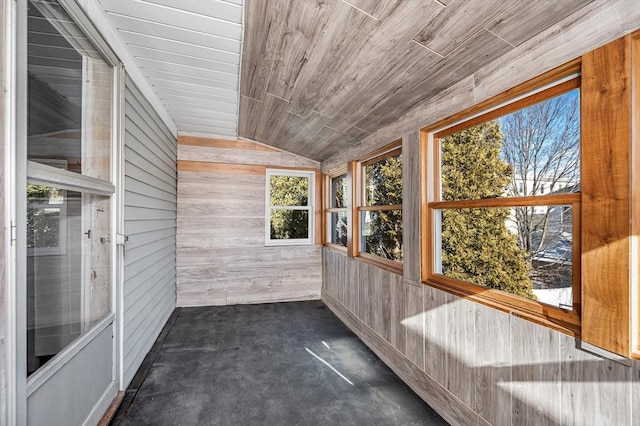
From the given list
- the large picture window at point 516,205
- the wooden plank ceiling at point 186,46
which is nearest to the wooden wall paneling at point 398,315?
the large picture window at point 516,205

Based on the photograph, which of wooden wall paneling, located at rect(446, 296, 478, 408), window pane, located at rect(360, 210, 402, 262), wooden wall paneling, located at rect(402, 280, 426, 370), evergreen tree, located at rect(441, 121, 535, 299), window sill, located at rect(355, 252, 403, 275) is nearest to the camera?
evergreen tree, located at rect(441, 121, 535, 299)

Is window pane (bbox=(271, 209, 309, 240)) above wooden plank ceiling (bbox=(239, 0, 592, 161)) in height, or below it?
below

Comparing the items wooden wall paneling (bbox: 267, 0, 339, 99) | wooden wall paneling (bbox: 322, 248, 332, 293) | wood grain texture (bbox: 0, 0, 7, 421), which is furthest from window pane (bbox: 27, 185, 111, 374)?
wooden wall paneling (bbox: 322, 248, 332, 293)

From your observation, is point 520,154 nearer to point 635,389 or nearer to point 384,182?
point 635,389

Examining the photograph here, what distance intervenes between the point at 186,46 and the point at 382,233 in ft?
7.83

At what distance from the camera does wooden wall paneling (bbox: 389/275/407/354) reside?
2426mm

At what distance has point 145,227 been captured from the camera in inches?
108

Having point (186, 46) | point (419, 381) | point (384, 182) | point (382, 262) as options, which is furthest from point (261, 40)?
point (419, 381)

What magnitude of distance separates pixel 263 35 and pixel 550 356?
2369mm

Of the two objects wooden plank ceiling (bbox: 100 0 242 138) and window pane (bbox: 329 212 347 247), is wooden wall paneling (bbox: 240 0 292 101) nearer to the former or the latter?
wooden plank ceiling (bbox: 100 0 242 138)

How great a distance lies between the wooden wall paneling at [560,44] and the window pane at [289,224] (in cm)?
342

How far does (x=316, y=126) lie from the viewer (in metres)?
3.20

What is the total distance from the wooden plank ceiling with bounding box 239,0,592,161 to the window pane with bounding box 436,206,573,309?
0.88 meters

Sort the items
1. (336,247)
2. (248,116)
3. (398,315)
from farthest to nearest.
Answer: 1. (336,247)
2. (248,116)
3. (398,315)
